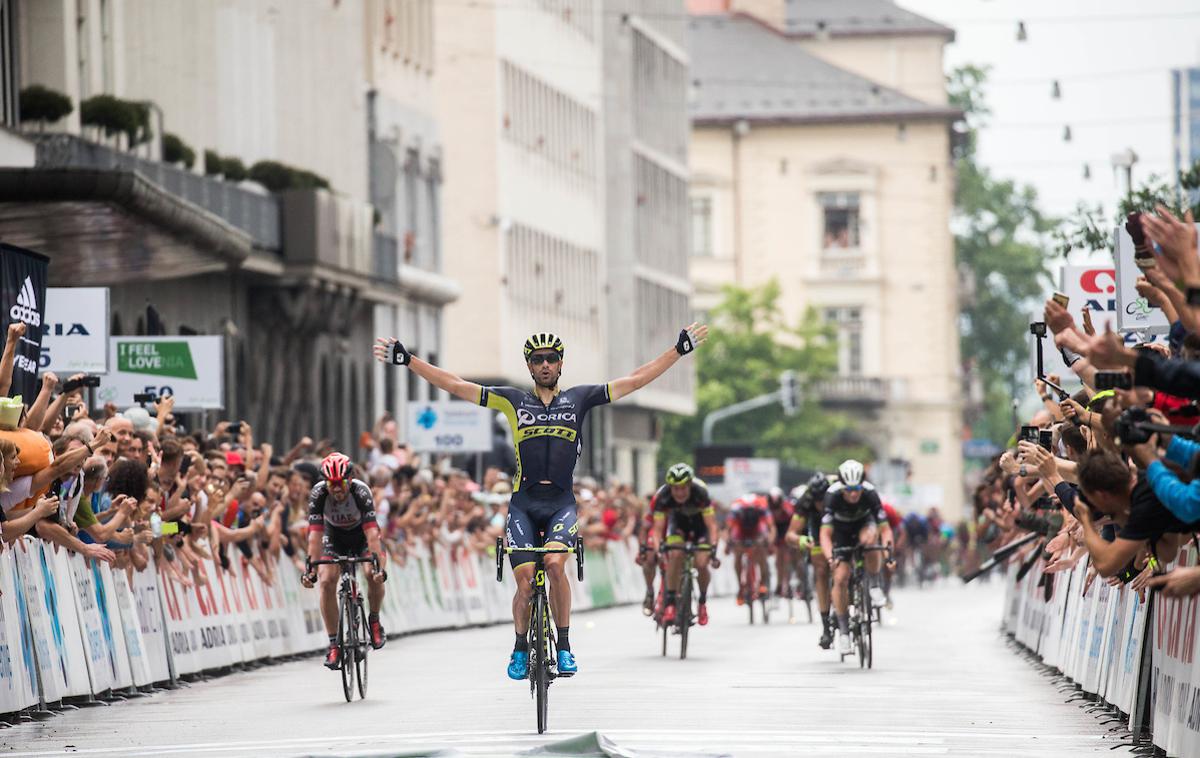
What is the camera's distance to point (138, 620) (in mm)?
22688

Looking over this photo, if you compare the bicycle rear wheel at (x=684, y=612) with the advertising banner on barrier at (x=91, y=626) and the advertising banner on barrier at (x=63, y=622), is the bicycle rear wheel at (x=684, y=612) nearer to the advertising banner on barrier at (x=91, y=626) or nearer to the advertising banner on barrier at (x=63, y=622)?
the advertising banner on barrier at (x=91, y=626)

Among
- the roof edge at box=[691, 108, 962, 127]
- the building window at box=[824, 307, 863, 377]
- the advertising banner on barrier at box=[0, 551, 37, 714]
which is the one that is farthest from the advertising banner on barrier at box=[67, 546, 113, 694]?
the building window at box=[824, 307, 863, 377]

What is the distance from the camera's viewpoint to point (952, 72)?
123750 mm

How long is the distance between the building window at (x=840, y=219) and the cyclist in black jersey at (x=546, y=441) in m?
95.7

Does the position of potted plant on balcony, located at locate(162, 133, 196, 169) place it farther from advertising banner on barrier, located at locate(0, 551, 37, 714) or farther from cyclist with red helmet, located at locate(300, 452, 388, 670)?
advertising banner on barrier, located at locate(0, 551, 37, 714)

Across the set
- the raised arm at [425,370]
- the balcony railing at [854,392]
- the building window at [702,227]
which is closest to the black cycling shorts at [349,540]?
the raised arm at [425,370]

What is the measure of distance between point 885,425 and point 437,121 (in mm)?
52610

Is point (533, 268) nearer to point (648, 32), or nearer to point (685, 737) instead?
point (648, 32)

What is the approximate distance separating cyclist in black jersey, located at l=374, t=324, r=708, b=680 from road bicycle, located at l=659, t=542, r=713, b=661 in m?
9.09

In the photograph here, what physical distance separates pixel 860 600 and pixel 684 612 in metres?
2.62

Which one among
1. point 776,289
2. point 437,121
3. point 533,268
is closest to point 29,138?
point 437,121

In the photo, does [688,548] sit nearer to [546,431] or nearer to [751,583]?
[751,583]

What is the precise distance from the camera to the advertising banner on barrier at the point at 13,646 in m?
18.5

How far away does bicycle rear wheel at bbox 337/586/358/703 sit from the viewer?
2150cm
